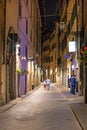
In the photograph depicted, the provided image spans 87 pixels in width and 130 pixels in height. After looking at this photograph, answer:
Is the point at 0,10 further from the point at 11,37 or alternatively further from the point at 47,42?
the point at 47,42

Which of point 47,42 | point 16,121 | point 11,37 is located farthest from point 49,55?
point 16,121

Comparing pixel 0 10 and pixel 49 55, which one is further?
pixel 49 55

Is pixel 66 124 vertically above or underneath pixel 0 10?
underneath

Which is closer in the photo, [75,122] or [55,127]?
[55,127]

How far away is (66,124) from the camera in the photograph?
52.5 feet

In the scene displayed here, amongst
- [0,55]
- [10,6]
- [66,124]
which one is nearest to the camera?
[66,124]

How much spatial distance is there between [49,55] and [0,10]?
342ft

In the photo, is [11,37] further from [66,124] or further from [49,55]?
[49,55]

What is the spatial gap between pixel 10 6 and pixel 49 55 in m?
99.2

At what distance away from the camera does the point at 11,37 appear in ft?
102

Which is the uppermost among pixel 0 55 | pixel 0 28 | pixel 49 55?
pixel 0 28

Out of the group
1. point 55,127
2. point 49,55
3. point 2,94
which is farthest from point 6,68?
point 49,55

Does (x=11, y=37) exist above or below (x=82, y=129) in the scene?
above

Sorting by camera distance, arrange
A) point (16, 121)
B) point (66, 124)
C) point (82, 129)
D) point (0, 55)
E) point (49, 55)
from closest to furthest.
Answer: point (82, 129)
point (66, 124)
point (16, 121)
point (0, 55)
point (49, 55)
